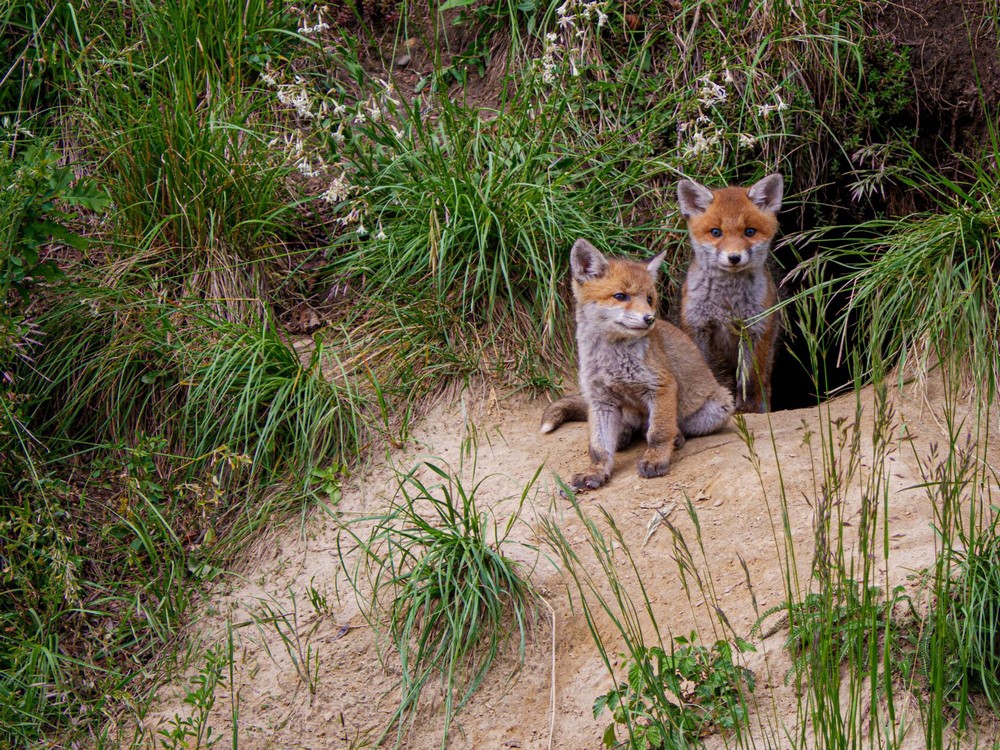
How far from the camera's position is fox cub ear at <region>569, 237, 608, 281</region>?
470 cm

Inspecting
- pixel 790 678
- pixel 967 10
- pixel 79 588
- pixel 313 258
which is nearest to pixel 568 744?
pixel 790 678

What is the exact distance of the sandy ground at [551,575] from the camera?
3539 millimetres

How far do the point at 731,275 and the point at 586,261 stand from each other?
43.1 inches

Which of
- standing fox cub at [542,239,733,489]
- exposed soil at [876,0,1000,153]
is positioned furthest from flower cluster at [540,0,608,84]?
exposed soil at [876,0,1000,153]

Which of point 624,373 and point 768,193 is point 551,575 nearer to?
point 624,373

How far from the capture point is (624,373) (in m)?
4.69

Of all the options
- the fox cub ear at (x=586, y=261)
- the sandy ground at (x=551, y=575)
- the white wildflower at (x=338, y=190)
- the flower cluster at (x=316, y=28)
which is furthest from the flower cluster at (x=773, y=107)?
the flower cluster at (x=316, y=28)

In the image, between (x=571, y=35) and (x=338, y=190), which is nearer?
(x=338, y=190)

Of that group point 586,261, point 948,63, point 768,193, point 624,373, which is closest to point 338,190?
point 586,261

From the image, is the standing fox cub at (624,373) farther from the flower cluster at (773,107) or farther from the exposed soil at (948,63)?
the exposed soil at (948,63)

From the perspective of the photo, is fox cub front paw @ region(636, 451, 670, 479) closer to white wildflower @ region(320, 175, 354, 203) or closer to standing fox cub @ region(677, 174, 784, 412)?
standing fox cub @ region(677, 174, 784, 412)

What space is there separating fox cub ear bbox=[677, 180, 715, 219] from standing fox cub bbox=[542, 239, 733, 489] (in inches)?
21.4

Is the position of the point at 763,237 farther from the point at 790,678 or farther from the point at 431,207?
the point at 790,678

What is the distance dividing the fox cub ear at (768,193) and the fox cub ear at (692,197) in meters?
0.24
